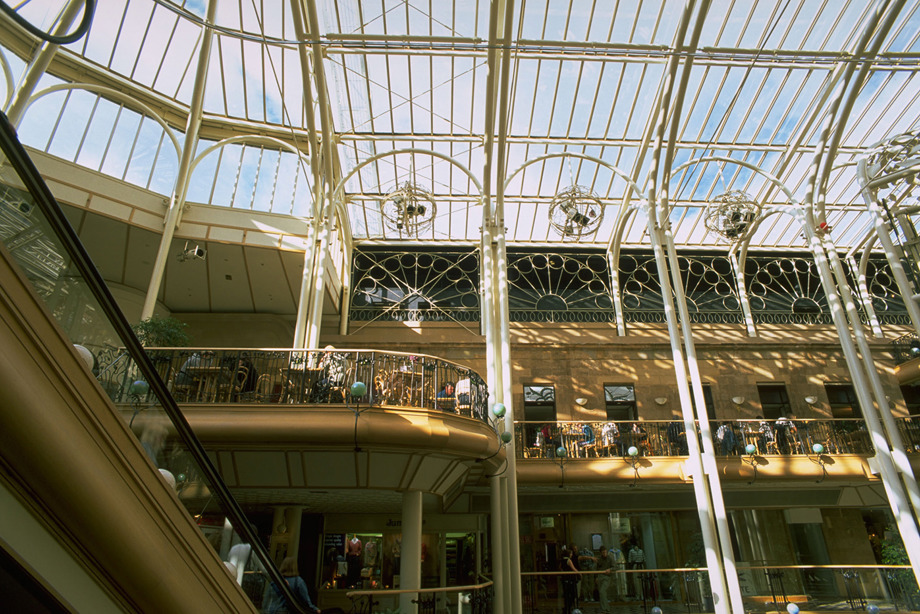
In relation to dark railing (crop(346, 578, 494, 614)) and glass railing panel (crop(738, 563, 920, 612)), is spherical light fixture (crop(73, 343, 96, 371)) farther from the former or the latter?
glass railing panel (crop(738, 563, 920, 612))

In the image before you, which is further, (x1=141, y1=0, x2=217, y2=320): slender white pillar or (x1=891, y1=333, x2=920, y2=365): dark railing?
(x1=891, y1=333, x2=920, y2=365): dark railing

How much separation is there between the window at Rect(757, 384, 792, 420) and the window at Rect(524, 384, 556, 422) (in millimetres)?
7568

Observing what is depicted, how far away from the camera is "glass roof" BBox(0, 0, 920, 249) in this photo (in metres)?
15.5

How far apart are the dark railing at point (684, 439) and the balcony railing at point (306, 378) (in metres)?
5.51

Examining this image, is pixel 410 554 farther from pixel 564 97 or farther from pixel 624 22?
pixel 624 22

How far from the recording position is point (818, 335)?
825 inches

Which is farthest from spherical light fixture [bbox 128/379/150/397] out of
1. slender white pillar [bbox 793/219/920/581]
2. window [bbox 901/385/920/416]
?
window [bbox 901/385/920/416]

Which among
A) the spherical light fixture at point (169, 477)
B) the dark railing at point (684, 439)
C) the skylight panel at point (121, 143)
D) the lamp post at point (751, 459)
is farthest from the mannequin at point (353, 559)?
the spherical light fixture at point (169, 477)

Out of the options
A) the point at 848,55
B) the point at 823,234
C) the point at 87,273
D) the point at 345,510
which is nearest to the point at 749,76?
the point at 848,55

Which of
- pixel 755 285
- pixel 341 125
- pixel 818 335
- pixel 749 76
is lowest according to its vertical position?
pixel 818 335

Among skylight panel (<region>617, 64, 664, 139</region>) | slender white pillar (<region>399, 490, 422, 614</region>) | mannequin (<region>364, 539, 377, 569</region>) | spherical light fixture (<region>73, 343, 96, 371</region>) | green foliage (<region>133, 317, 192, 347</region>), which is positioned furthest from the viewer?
skylight panel (<region>617, 64, 664, 139</region>)

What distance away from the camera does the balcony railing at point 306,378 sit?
10.4m

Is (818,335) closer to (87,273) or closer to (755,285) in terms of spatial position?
(755,285)

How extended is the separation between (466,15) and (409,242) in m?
8.42
